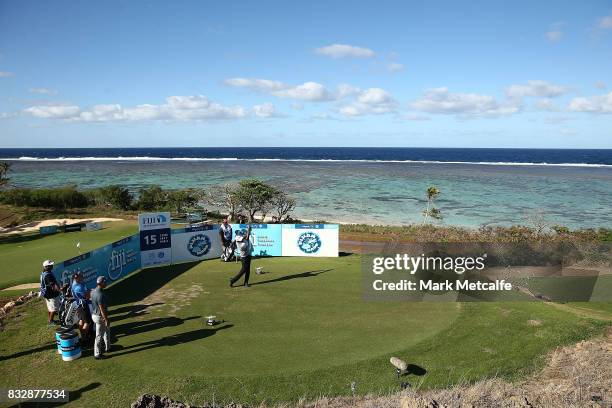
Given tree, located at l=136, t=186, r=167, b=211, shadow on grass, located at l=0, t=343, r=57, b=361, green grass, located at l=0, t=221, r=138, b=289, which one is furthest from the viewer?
tree, located at l=136, t=186, r=167, b=211

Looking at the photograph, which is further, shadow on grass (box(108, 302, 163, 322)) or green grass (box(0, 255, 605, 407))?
shadow on grass (box(108, 302, 163, 322))

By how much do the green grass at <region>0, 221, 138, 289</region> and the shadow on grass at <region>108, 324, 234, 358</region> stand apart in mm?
A: 10128

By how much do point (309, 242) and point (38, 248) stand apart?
15.9 m

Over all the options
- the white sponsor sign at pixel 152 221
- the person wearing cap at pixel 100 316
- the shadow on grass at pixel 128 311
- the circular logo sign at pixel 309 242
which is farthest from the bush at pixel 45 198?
the person wearing cap at pixel 100 316

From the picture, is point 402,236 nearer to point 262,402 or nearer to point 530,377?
point 530,377

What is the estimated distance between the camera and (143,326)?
13.6m

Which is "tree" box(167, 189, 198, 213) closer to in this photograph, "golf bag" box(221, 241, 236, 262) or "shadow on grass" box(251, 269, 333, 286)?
"golf bag" box(221, 241, 236, 262)

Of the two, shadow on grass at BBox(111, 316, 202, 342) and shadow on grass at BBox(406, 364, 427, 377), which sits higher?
shadow on grass at BBox(406, 364, 427, 377)

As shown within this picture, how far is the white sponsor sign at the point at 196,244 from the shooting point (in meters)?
22.8

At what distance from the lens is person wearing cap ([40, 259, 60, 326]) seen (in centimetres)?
1334

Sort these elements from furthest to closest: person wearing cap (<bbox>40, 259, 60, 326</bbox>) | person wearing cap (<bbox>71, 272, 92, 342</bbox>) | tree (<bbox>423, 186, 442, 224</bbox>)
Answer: tree (<bbox>423, 186, 442, 224</bbox>)
person wearing cap (<bbox>40, 259, 60, 326</bbox>)
person wearing cap (<bbox>71, 272, 92, 342</bbox>)

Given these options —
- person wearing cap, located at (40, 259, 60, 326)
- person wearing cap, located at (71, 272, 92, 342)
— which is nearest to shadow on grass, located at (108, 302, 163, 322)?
person wearing cap, located at (40, 259, 60, 326)

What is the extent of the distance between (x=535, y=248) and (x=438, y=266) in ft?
35.1

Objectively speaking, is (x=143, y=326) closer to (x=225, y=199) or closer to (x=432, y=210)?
(x=432, y=210)
